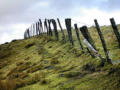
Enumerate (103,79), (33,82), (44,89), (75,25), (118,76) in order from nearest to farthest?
(118,76), (103,79), (44,89), (33,82), (75,25)

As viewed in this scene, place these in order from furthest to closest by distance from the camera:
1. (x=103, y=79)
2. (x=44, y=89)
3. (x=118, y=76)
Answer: (x=44, y=89), (x=103, y=79), (x=118, y=76)

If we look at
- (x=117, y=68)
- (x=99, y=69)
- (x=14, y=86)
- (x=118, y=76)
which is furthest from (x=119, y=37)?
(x=14, y=86)

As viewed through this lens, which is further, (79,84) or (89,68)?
(89,68)

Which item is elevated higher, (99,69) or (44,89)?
(99,69)

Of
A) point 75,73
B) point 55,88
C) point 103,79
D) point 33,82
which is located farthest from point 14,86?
point 103,79

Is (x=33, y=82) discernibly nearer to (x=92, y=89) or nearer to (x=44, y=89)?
(x=44, y=89)

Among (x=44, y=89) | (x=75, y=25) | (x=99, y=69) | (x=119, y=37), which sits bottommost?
(x=44, y=89)

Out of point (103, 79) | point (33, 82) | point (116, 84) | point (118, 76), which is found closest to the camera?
point (116, 84)

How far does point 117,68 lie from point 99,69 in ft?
5.41

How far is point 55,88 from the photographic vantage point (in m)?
7.79

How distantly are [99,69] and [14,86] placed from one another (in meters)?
5.24

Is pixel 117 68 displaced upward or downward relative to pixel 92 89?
upward

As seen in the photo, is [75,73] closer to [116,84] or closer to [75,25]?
[116,84]

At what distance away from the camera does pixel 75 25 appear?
15508 mm
